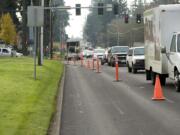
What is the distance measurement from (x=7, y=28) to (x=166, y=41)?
257 feet

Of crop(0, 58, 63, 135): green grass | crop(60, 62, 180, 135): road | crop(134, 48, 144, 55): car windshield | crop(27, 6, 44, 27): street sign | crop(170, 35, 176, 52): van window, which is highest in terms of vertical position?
crop(27, 6, 44, 27): street sign

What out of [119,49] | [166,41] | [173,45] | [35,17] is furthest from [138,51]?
[173,45]

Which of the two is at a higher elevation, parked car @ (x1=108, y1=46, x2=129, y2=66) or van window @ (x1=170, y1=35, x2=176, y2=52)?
van window @ (x1=170, y1=35, x2=176, y2=52)

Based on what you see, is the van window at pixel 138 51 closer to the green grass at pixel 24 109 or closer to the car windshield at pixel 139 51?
the car windshield at pixel 139 51

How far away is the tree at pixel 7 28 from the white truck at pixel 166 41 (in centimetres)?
7264

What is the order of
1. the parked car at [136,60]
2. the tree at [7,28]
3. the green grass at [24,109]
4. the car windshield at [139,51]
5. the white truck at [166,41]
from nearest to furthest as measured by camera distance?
the green grass at [24,109] → the white truck at [166,41] → the parked car at [136,60] → the car windshield at [139,51] → the tree at [7,28]

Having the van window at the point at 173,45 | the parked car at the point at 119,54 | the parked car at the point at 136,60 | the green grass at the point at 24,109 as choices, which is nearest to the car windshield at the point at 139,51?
the parked car at the point at 136,60

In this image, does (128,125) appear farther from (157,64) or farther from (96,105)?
(157,64)

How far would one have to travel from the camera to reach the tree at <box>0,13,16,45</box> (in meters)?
97.8

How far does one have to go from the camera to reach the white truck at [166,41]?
22.6m

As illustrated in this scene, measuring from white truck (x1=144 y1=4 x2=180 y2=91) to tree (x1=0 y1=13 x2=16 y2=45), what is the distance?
72643mm

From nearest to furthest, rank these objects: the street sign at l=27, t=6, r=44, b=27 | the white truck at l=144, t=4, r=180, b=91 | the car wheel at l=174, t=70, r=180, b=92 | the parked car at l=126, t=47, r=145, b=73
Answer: the car wheel at l=174, t=70, r=180, b=92 → the white truck at l=144, t=4, r=180, b=91 → the street sign at l=27, t=6, r=44, b=27 → the parked car at l=126, t=47, r=145, b=73

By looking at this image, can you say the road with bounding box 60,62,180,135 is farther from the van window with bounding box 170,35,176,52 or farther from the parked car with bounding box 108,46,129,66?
the parked car with bounding box 108,46,129,66

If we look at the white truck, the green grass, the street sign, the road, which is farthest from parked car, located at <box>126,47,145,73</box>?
the green grass
